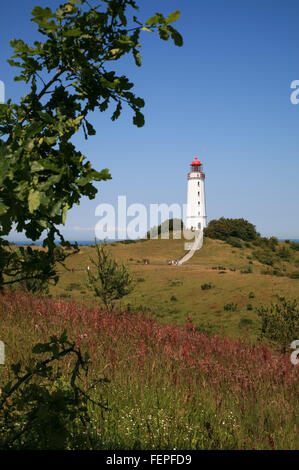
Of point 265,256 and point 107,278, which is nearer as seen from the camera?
point 107,278

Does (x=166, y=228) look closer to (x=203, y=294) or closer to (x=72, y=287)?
(x=72, y=287)

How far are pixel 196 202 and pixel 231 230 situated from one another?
10.5 m

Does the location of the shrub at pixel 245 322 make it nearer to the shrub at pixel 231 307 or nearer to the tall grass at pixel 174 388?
the shrub at pixel 231 307

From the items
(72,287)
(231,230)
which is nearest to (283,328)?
(72,287)

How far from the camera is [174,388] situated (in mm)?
4574

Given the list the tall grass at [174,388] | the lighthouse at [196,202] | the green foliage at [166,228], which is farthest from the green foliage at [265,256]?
the tall grass at [174,388]

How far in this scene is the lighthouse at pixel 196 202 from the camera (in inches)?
2635

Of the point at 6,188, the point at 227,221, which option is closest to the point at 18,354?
the point at 6,188

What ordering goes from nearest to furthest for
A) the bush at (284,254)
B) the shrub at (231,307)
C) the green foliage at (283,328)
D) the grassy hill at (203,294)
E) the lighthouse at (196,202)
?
the green foliage at (283,328), the grassy hill at (203,294), the shrub at (231,307), the bush at (284,254), the lighthouse at (196,202)

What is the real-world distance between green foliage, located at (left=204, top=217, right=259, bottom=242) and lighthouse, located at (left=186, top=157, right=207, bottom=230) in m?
3.83

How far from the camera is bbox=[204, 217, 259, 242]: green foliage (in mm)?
60312

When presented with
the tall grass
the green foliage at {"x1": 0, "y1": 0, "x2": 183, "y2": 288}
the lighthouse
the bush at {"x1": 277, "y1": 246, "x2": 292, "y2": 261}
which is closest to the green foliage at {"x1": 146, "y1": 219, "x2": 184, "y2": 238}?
the lighthouse

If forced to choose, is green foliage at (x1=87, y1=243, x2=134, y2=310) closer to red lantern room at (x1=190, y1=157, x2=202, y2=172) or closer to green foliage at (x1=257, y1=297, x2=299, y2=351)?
green foliage at (x1=257, y1=297, x2=299, y2=351)

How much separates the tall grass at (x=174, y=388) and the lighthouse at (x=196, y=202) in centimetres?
6047
